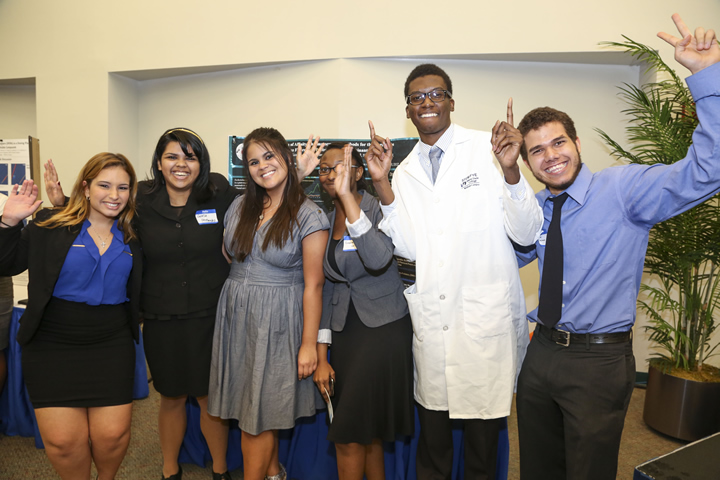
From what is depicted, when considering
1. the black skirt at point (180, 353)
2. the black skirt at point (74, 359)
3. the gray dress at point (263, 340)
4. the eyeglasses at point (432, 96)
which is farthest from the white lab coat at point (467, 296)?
the black skirt at point (74, 359)

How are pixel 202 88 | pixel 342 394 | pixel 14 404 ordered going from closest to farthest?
pixel 342 394 < pixel 14 404 < pixel 202 88

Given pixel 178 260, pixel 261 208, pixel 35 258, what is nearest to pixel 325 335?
pixel 261 208

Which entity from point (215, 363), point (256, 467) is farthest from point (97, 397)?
point (256, 467)

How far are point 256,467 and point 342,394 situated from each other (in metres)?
0.60

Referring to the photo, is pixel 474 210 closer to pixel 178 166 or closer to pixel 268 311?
pixel 268 311

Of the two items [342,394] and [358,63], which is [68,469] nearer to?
[342,394]

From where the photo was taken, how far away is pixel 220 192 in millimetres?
2678

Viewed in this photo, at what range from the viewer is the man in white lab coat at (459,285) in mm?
2066

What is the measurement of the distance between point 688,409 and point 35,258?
4.39 meters

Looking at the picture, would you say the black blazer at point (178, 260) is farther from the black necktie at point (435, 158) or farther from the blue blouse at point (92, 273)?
the black necktie at point (435, 158)

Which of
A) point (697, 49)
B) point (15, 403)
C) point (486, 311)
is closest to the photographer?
point (697, 49)

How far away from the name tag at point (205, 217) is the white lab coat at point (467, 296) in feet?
3.28

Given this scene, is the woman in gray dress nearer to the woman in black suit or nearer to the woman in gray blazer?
the woman in gray blazer

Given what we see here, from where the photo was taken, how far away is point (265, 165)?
7.71 feet
